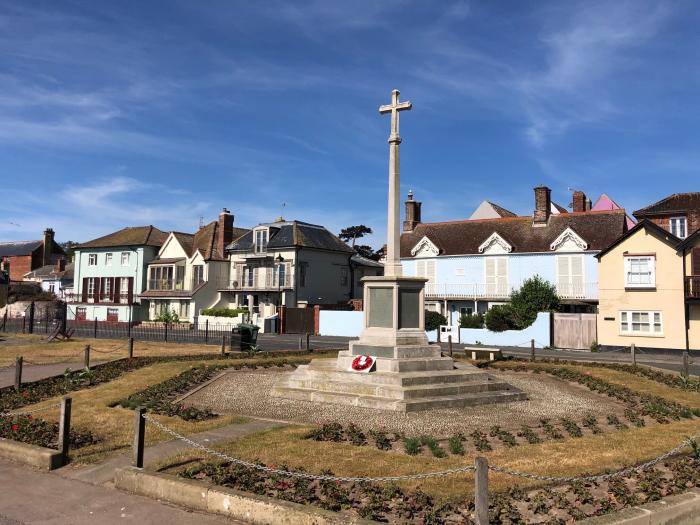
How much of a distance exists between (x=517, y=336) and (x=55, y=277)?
63.6 metres

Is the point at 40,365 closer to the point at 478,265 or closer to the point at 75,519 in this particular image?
the point at 75,519

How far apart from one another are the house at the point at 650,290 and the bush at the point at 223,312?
29.5 meters

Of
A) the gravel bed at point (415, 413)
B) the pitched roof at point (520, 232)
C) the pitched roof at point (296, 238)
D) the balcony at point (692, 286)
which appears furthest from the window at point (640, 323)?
the pitched roof at point (296, 238)

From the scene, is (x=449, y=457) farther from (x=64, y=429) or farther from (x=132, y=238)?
(x=132, y=238)

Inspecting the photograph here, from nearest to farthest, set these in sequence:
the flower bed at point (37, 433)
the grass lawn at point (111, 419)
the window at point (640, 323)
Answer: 1. the grass lawn at point (111, 419)
2. the flower bed at point (37, 433)
3. the window at point (640, 323)

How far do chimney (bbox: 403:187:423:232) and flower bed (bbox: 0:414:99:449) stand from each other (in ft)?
146

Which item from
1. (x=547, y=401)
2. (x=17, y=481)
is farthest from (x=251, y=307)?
(x=17, y=481)

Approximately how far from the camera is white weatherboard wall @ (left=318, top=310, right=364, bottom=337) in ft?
141

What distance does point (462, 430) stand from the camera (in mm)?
10945

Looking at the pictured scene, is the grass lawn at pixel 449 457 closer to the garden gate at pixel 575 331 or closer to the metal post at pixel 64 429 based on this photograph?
the metal post at pixel 64 429

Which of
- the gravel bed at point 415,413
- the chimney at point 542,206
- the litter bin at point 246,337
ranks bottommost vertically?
the gravel bed at point 415,413

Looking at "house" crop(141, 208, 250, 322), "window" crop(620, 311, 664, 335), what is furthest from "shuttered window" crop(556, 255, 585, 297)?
"house" crop(141, 208, 250, 322)

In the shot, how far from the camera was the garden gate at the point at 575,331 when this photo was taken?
35.5 metres

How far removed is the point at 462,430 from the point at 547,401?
448 centimetres
